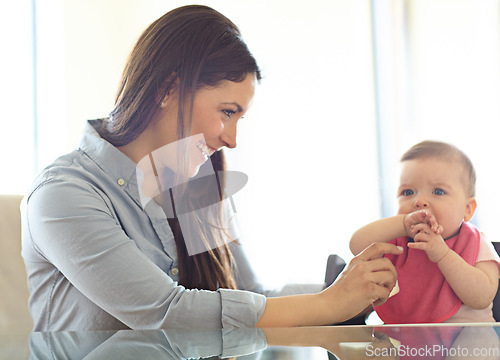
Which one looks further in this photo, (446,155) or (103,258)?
(446,155)

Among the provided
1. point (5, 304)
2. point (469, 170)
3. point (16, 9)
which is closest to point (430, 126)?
point (469, 170)

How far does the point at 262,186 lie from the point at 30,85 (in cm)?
152

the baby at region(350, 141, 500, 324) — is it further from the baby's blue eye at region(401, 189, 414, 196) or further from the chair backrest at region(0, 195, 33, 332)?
the chair backrest at region(0, 195, 33, 332)

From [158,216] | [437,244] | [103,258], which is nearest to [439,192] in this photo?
[437,244]

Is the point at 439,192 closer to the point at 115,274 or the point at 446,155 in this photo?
the point at 446,155

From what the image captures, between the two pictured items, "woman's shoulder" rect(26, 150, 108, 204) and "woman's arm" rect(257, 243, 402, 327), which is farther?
"woman's shoulder" rect(26, 150, 108, 204)

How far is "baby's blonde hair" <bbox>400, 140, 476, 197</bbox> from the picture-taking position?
1.02 m

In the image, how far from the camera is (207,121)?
93 cm

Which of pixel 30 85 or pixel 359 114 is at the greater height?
pixel 30 85

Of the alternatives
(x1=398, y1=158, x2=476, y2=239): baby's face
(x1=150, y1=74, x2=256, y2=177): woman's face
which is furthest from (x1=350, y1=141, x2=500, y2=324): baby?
(x1=150, y1=74, x2=256, y2=177): woman's face

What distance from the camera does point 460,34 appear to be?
2.40 metres

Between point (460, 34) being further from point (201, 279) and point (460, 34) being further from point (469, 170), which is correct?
point (201, 279)

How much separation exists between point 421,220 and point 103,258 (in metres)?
0.56

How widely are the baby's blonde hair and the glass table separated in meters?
0.58
